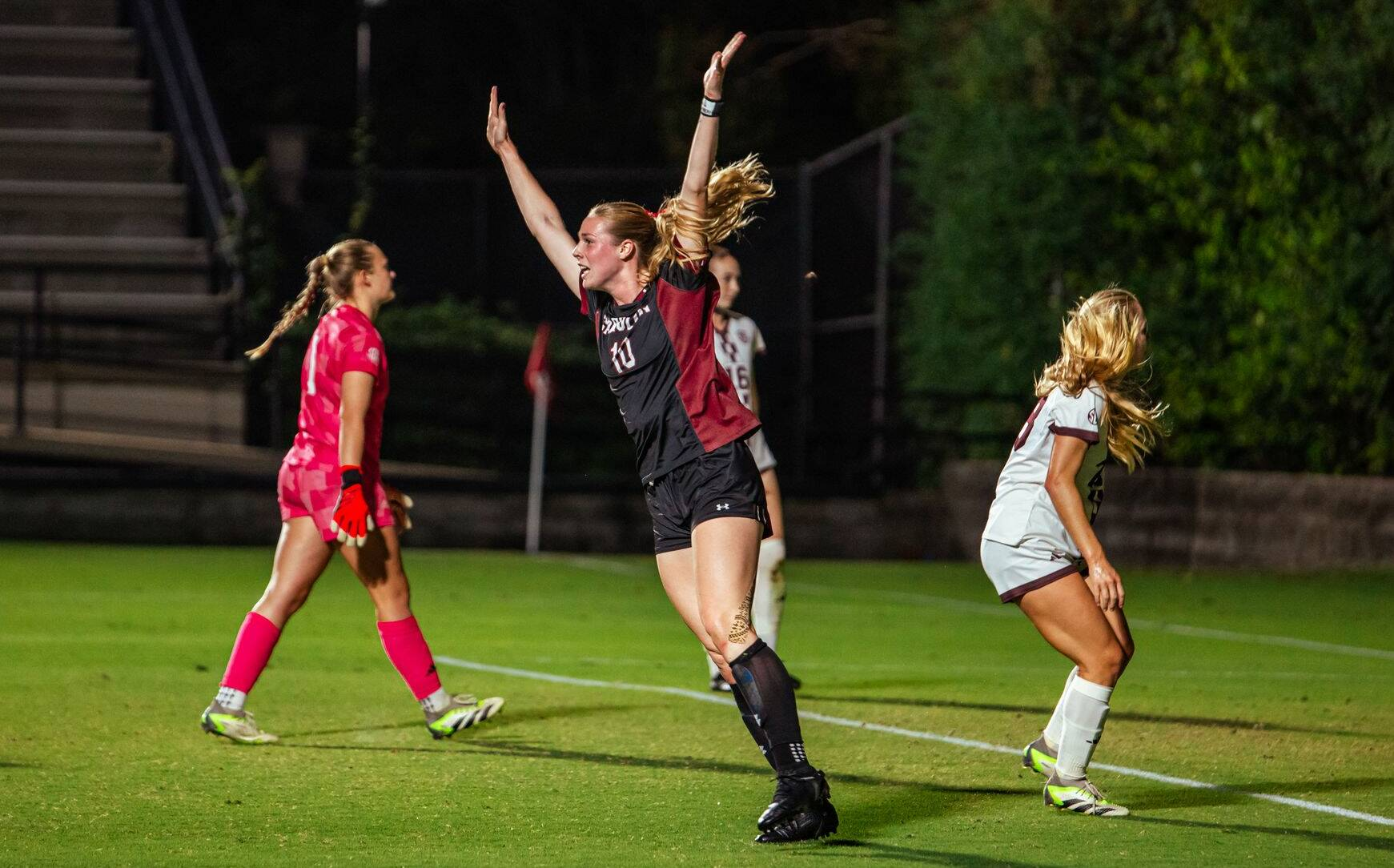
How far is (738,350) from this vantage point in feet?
34.1

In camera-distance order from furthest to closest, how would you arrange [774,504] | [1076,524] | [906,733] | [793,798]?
[774,504]
[906,733]
[1076,524]
[793,798]

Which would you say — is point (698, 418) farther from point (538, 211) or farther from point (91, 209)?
point (91, 209)

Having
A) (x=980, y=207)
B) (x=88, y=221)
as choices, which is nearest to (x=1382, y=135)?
(x=980, y=207)

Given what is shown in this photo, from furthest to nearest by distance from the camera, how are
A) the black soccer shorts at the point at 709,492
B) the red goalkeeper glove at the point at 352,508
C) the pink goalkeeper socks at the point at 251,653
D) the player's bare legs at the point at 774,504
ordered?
the player's bare legs at the point at 774,504, the pink goalkeeper socks at the point at 251,653, the red goalkeeper glove at the point at 352,508, the black soccer shorts at the point at 709,492

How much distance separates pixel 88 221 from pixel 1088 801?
888 inches

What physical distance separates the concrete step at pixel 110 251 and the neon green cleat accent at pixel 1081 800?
20570 mm

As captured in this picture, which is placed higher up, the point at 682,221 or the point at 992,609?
the point at 682,221

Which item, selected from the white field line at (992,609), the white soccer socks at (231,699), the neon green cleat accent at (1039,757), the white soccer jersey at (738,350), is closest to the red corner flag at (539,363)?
the white field line at (992,609)

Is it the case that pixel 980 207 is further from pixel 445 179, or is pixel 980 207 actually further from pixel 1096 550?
pixel 1096 550

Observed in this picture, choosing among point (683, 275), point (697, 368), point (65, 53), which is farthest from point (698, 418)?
point (65, 53)

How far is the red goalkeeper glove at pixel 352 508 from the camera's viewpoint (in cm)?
792

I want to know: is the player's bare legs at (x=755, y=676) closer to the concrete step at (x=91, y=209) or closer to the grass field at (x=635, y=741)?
the grass field at (x=635, y=741)

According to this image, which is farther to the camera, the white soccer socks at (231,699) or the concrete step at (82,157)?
the concrete step at (82,157)

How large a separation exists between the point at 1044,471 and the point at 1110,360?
0.47m
